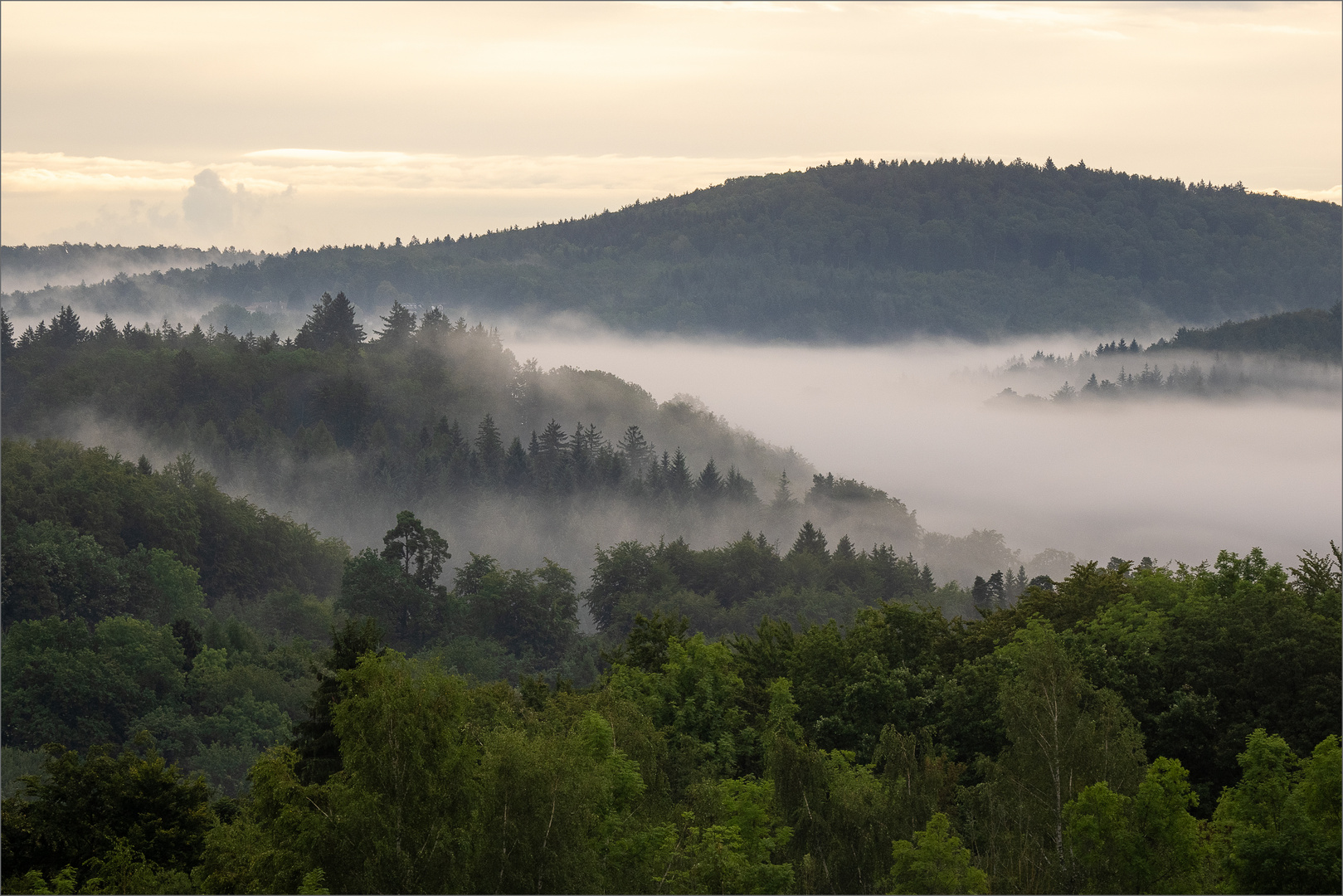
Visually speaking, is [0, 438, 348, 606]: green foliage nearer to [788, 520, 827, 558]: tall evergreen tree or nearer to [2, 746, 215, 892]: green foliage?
[788, 520, 827, 558]: tall evergreen tree

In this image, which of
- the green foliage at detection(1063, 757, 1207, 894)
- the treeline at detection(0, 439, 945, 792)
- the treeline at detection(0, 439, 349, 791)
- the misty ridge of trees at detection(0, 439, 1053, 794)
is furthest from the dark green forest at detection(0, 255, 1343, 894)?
the misty ridge of trees at detection(0, 439, 1053, 794)

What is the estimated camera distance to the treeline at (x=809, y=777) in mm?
30734

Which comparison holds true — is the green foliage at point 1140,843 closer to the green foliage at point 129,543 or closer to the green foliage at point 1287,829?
the green foliage at point 1287,829

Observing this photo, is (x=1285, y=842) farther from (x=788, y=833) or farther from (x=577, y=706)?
(x=577, y=706)

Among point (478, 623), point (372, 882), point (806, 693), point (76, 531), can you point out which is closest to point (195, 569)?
point (76, 531)

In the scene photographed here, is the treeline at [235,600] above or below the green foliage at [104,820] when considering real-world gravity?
below

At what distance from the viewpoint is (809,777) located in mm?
42125

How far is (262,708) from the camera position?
117 metres

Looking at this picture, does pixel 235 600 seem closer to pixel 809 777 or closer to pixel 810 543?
pixel 810 543

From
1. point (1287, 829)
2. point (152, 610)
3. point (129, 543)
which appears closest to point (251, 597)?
point (129, 543)

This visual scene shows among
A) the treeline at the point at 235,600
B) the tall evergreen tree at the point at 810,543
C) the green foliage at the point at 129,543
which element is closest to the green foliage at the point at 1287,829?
the treeline at the point at 235,600

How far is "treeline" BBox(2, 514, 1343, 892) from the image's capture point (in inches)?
1210

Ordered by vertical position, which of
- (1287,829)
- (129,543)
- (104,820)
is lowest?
(129,543)

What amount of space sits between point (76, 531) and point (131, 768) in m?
128
